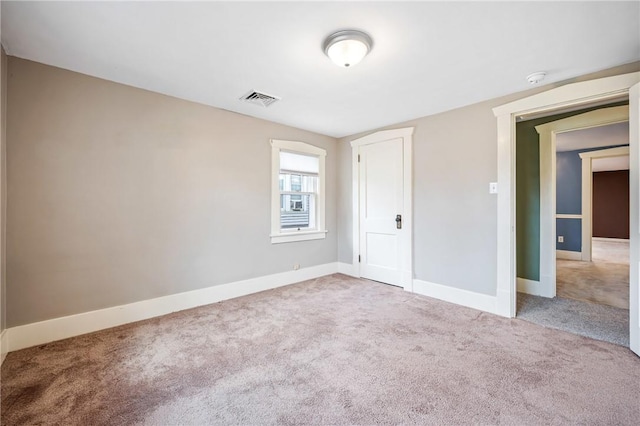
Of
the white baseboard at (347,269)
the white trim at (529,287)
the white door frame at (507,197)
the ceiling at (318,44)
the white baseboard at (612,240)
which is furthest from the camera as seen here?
the white baseboard at (612,240)

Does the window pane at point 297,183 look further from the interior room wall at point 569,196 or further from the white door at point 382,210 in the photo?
A: the interior room wall at point 569,196

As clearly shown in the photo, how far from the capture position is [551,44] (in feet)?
6.67

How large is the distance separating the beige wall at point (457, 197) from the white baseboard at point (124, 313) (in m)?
2.11

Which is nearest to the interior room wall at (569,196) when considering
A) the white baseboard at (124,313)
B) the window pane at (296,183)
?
the window pane at (296,183)

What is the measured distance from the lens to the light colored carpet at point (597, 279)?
3.50 meters

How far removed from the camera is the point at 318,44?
2.04 meters

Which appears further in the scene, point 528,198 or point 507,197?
point 528,198

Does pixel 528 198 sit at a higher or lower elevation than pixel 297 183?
lower

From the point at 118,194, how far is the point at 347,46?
253 cm

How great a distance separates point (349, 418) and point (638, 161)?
2.84 meters

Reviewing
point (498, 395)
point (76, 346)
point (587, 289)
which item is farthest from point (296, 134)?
point (587, 289)

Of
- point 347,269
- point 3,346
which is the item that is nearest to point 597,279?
point 347,269

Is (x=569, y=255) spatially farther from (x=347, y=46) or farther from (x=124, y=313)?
(x=124, y=313)

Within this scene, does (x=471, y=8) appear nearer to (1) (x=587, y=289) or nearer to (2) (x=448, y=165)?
(2) (x=448, y=165)
